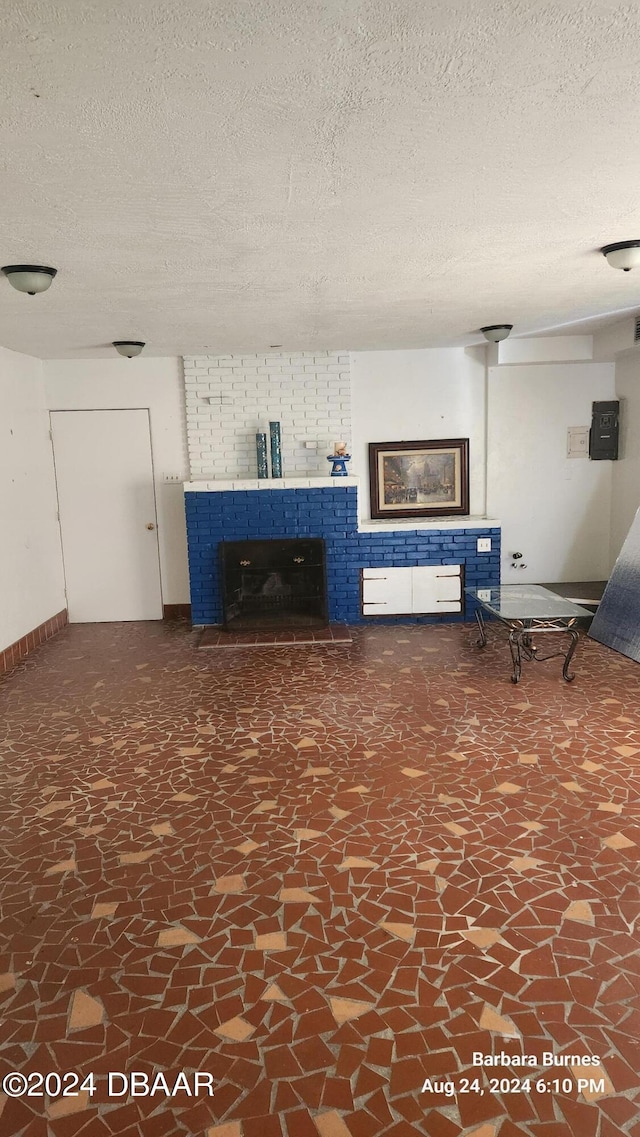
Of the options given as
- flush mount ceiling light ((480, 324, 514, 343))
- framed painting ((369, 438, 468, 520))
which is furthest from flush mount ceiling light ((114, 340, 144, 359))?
flush mount ceiling light ((480, 324, 514, 343))

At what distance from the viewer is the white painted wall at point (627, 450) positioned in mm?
6805

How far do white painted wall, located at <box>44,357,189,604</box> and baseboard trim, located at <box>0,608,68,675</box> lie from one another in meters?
1.47

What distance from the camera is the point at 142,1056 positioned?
6.54ft

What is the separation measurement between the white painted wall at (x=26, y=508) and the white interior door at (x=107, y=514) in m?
0.14

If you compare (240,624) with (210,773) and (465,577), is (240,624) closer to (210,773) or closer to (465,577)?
(465,577)

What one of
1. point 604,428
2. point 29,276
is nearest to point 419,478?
point 604,428

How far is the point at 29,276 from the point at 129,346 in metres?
2.43

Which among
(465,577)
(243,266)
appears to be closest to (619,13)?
(243,266)

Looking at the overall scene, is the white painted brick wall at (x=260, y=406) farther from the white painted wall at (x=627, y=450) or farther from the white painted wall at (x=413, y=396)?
the white painted wall at (x=627, y=450)

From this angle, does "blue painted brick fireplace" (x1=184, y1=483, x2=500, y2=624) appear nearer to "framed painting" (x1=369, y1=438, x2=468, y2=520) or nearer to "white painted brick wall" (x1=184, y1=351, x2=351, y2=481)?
"white painted brick wall" (x1=184, y1=351, x2=351, y2=481)

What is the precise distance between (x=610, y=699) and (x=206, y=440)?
4421 millimetres

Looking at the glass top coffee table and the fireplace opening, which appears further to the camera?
the fireplace opening

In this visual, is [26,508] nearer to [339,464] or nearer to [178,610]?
[178,610]

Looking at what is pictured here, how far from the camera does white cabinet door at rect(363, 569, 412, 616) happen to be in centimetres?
674
